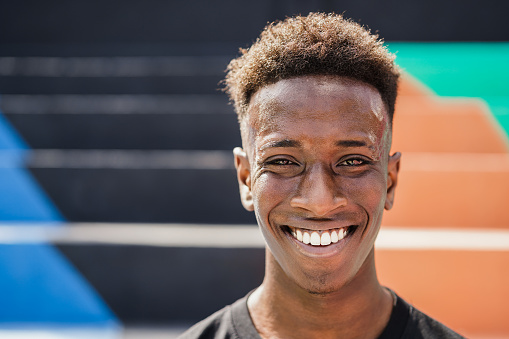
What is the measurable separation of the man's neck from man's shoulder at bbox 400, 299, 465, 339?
47 millimetres

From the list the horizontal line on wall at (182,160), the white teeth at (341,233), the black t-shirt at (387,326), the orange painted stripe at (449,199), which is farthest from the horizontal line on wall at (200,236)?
the white teeth at (341,233)

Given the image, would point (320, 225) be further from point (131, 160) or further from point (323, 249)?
point (131, 160)

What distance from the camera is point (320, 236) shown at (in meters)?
0.95

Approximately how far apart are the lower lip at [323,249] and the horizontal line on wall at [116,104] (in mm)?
2374

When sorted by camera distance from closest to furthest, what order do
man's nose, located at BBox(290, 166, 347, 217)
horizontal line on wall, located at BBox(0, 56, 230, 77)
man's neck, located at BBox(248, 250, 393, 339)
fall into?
man's nose, located at BBox(290, 166, 347, 217), man's neck, located at BBox(248, 250, 393, 339), horizontal line on wall, located at BBox(0, 56, 230, 77)

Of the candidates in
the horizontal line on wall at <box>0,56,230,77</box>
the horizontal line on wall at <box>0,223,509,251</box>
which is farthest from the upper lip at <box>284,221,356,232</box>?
the horizontal line on wall at <box>0,56,230,77</box>

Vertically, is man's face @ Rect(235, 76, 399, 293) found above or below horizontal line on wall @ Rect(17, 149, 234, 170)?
below

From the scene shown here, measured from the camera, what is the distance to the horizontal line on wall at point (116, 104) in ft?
10.9

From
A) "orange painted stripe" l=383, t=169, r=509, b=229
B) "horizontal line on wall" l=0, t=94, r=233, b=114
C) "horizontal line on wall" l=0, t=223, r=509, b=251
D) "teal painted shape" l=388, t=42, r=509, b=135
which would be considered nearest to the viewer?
"horizontal line on wall" l=0, t=223, r=509, b=251

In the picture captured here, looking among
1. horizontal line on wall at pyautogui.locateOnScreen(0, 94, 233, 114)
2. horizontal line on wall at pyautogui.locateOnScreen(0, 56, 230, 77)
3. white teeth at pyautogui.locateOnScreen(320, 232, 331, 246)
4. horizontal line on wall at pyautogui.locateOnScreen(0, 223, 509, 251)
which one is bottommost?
white teeth at pyautogui.locateOnScreen(320, 232, 331, 246)

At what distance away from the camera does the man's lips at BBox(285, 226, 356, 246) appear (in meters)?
0.95

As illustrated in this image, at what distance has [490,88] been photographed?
3.94m

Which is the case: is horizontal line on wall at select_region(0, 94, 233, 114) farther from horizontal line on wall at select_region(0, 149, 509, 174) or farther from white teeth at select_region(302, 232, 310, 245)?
white teeth at select_region(302, 232, 310, 245)

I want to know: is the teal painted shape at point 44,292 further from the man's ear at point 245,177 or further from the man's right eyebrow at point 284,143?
the man's right eyebrow at point 284,143
